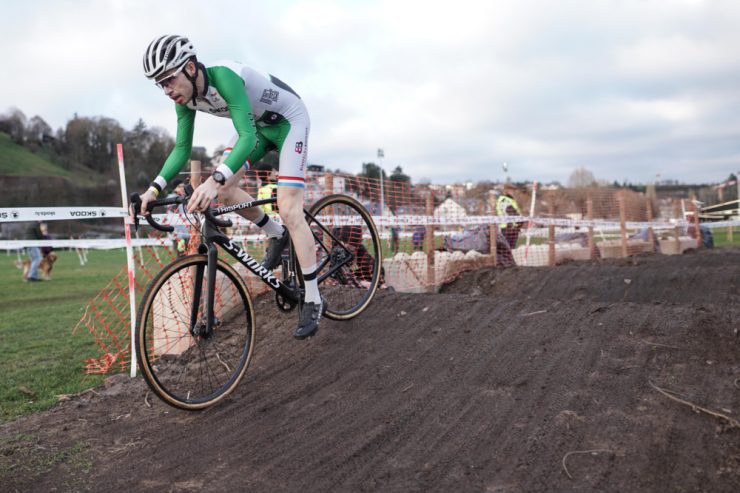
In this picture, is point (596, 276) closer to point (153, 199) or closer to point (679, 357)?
point (679, 357)

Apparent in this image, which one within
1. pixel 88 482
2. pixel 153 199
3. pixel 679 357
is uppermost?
pixel 153 199

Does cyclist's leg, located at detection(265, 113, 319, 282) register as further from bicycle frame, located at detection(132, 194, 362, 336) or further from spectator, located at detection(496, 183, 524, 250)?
spectator, located at detection(496, 183, 524, 250)

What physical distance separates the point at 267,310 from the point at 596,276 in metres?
6.79

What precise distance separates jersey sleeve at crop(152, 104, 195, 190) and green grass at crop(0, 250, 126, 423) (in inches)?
85.5

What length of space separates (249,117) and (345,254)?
2.03 meters

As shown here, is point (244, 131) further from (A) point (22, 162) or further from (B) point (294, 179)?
(A) point (22, 162)

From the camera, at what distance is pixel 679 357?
370 centimetres

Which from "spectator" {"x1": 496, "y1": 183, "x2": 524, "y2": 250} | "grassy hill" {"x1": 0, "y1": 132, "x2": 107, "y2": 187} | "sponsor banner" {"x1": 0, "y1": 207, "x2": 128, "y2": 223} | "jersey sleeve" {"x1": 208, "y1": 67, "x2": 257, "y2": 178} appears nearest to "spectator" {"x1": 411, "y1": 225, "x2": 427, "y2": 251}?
"spectator" {"x1": 496, "y1": 183, "x2": 524, "y2": 250}

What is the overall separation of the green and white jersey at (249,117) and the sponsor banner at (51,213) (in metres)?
1.53

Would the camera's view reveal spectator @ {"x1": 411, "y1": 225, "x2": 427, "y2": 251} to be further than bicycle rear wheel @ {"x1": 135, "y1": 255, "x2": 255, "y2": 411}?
Yes

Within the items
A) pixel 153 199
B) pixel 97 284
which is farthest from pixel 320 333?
pixel 97 284

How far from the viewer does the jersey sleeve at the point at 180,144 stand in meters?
4.12

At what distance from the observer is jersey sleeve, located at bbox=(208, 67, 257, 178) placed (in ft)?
12.1

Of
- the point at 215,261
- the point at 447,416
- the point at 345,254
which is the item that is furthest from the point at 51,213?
the point at 447,416
